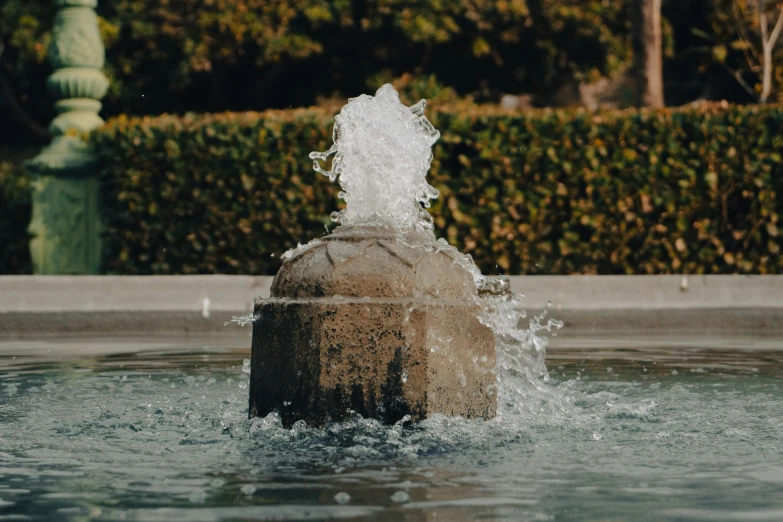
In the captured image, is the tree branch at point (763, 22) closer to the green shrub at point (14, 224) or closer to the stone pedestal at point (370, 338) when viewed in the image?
the green shrub at point (14, 224)

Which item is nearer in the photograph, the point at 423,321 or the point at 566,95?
the point at 423,321

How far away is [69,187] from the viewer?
13.6 meters

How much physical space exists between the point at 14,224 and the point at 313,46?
16.2ft

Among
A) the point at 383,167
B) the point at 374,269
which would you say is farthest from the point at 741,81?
the point at 374,269

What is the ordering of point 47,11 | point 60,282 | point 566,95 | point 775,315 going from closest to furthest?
point 775,315 → point 60,282 → point 47,11 → point 566,95

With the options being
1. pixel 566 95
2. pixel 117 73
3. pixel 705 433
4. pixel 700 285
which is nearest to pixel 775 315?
pixel 700 285

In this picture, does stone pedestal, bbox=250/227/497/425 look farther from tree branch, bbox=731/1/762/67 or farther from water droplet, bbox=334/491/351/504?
tree branch, bbox=731/1/762/67

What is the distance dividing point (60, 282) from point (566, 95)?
9998 mm

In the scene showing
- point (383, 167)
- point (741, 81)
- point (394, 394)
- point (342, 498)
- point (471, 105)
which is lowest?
point (342, 498)

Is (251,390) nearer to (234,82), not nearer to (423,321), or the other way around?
(423,321)

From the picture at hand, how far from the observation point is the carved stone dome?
17.9ft

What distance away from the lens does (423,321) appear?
5387 mm

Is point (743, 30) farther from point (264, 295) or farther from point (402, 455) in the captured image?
point (402, 455)

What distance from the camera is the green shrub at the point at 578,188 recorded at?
12562 mm
